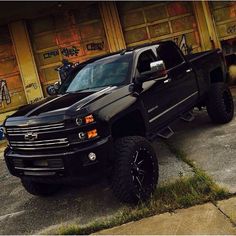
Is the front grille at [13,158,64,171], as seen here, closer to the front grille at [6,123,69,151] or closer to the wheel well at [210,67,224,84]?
the front grille at [6,123,69,151]

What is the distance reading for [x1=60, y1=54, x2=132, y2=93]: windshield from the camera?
216 inches

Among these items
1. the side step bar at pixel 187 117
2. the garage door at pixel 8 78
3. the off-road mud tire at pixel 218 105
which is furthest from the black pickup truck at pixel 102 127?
the garage door at pixel 8 78

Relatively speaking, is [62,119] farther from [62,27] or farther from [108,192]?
[62,27]

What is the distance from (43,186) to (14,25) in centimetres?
779

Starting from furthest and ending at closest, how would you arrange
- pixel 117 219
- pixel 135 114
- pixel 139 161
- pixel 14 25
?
pixel 14 25
pixel 135 114
pixel 139 161
pixel 117 219

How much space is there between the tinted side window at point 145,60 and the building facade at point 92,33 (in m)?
6.07

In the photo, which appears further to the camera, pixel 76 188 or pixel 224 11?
pixel 224 11

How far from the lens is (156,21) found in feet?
40.0

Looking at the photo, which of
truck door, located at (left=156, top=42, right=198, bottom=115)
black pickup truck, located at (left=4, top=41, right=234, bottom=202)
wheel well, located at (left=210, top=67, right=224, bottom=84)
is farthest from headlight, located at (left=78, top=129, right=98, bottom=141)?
wheel well, located at (left=210, top=67, right=224, bottom=84)

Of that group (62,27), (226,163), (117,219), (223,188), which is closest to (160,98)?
(226,163)

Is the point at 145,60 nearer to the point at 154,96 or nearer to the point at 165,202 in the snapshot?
the point at 154,96

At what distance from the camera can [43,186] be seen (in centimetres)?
550

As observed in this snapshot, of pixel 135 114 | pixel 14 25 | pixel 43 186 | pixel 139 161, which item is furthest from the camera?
pixel 14 25

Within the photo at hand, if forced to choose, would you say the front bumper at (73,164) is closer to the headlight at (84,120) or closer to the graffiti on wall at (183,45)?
the headlight at (84,120)
